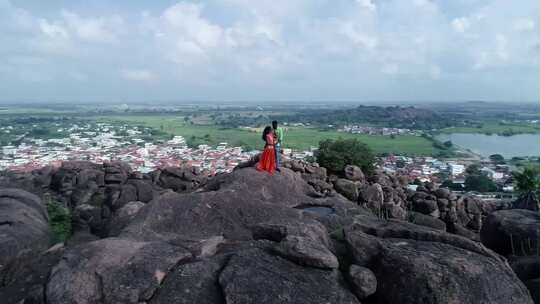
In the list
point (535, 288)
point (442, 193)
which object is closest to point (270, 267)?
point (535, 288)

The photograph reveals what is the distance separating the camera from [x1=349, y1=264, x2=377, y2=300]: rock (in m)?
9.34

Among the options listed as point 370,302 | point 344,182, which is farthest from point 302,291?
point 344,182

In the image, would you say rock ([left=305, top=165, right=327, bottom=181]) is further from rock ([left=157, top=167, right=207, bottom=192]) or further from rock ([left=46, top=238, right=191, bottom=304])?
rock ([left=46, top=238, right=191, bottom=304])

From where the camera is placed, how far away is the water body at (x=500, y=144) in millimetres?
80719

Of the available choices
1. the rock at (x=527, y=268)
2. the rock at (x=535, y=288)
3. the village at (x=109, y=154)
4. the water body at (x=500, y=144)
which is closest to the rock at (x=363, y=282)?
the rock at (x=535, y=288)

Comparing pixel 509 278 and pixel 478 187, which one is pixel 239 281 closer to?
pixel 509 278

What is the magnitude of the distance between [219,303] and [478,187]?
3656 cm

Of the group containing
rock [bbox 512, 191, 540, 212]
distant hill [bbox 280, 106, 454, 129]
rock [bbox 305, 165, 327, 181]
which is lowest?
distant hill [bbox 280, 106, 454, 129]

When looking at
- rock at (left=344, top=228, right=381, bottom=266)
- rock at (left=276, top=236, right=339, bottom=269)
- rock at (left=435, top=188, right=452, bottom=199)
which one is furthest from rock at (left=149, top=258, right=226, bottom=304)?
rock at (left=435, top=188, right=452, bottom=199)

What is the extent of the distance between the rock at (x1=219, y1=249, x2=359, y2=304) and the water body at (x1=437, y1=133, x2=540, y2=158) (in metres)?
77.3

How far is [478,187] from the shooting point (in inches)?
1533

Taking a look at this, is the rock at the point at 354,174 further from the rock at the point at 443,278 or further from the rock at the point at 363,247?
the rock at the point at 443,278

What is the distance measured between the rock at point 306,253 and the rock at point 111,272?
2.69 m

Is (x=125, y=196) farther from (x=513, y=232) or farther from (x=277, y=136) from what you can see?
(x=513, y=232)
